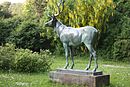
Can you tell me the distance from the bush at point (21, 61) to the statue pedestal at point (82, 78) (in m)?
3.41

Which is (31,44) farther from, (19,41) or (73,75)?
(73,75)

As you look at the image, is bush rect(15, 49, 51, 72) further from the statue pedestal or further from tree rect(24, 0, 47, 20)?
tree rect(24, 0, 47, 20)

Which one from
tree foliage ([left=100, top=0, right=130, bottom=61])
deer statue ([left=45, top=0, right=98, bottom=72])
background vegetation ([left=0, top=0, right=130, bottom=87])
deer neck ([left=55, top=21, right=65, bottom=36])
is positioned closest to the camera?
deer statue ([left=45, top=0, right=98, bottom=72])

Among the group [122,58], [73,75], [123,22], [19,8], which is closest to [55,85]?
[73,75]

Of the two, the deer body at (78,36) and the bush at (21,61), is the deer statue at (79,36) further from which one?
the bush at (21,61)

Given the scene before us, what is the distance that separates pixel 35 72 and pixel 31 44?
51.5 ft

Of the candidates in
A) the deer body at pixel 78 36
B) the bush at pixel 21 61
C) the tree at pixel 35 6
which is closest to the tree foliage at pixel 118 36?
the bush at pixel 21 61

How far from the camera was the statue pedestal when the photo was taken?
11734 millimetres

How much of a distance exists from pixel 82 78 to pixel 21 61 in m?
4.89

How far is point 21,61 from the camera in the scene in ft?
52.4

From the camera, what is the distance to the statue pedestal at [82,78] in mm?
11734

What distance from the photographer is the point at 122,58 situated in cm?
2850

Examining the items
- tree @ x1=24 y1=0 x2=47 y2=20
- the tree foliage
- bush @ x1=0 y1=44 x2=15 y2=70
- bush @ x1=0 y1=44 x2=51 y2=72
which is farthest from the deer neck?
tree @ x1=24 y1=0 x2=47 y2=20

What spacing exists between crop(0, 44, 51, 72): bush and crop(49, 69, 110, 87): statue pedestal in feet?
11.2
